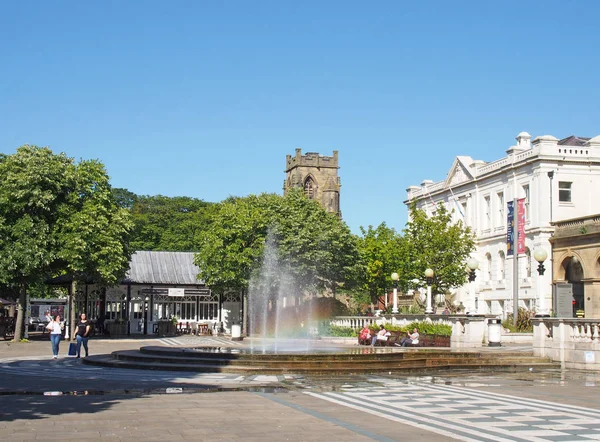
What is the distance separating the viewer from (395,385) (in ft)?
65.0

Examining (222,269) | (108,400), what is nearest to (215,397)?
(108,400)

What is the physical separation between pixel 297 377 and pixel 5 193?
25.0 metres

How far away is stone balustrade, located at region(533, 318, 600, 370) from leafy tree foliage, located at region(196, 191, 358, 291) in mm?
25612

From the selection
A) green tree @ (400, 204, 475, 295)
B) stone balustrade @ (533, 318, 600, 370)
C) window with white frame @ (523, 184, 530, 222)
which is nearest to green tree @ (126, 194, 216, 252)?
green tree @ (400, 204, 475, 295)

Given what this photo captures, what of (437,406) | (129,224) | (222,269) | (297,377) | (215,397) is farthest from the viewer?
(222,269)

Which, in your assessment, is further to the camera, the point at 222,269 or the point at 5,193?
the point at 222,269

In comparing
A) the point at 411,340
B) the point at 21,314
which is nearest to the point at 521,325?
the point at 411,340

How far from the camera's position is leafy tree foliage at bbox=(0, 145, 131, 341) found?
40.7 m

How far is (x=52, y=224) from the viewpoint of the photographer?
42656mm

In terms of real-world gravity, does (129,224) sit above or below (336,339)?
above

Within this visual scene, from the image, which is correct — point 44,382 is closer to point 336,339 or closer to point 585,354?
point 585,354

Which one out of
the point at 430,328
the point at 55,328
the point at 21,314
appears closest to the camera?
the point at 55,328

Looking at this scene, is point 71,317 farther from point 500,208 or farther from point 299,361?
point 500,208

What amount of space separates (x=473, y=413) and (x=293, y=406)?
3307mm
